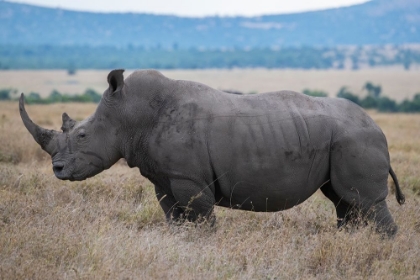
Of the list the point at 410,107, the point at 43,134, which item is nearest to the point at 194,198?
the point at 43,134

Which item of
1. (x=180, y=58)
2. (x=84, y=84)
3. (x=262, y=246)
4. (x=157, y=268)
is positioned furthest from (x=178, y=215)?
(x=180, y=58)

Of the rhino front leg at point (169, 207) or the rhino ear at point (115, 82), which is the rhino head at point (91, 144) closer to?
the rhino ear at point (115, 82)

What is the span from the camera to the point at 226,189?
7578 mm

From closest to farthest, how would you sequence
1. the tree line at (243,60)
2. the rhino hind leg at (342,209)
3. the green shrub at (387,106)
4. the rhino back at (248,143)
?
the rhino back at (248,143), the rhino hind leg at (342,209), the green shrub at (387,106), the tree line at (243,60)

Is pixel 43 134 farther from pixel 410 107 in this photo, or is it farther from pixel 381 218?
pixel 410 107

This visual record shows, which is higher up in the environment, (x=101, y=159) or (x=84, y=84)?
(x=101, y=159)

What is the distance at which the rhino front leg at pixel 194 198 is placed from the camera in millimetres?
7426

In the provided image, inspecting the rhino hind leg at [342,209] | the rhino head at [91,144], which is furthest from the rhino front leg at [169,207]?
the rhino hind leg at [342,209]

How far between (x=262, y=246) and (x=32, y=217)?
7.45 ft

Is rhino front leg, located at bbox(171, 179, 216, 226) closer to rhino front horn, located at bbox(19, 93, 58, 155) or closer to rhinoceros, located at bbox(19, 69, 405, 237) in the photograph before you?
rhinoceros, located at bbox(19, 69, 405, 237)

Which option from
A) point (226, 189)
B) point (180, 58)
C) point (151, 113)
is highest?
point (151, 113)

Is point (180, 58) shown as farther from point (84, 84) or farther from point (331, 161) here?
point (331, 161)

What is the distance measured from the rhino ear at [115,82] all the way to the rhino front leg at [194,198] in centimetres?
105

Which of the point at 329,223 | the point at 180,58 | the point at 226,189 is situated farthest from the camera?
the point at 180,58
